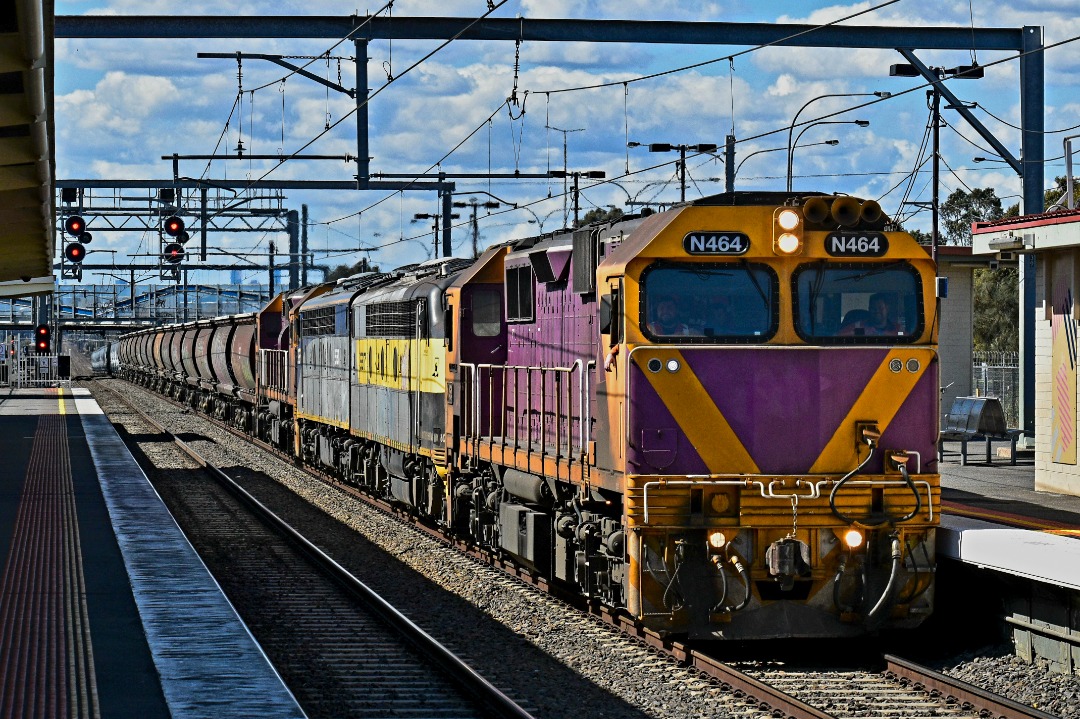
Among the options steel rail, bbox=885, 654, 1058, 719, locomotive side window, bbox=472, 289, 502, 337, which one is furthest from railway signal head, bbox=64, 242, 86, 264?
steel rail, bbox=885, 654, 1058, 719

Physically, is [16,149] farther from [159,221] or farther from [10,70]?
[159,221]

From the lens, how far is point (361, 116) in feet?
85.3

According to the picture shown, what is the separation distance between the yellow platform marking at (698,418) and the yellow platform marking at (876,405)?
0.63 m

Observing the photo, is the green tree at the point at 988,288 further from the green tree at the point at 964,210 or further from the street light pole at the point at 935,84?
the street light pole at the point at 935,84

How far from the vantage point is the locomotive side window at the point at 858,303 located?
11.2m

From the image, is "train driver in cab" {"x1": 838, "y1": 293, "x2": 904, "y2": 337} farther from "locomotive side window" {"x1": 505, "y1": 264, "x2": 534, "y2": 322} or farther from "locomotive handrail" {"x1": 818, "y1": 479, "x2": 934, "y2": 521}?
"locomotive side window" {"x1": 505, "y1": 264, "x2": 534, "y2": 322}

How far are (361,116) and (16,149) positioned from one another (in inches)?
334

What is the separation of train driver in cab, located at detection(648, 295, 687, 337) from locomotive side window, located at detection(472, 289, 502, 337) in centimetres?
511

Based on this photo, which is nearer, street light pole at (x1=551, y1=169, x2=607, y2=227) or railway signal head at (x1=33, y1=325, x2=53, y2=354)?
street light pole at (x1=551, y1=169, x2=607, y2=227)

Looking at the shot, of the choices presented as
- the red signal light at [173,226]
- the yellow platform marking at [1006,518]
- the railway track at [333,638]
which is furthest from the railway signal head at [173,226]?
the yellow platform marking at [1006,518]

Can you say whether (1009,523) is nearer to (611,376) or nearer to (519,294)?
(519,294)

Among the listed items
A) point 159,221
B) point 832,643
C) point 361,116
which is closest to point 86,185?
point 159,221

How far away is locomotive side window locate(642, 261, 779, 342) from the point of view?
11023mm

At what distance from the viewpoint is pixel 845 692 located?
10.3 meters
